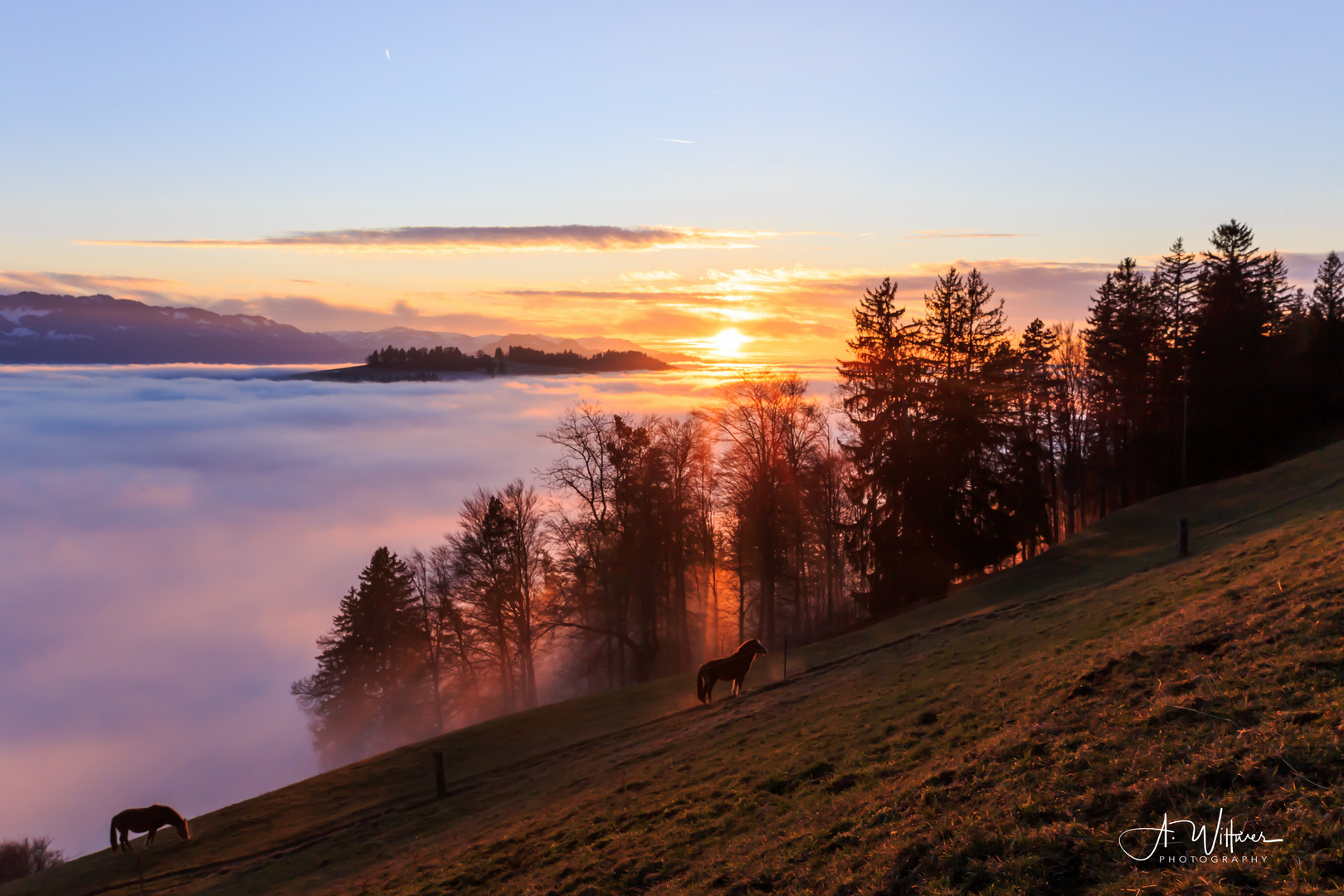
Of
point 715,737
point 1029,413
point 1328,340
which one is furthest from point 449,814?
point 1328,340

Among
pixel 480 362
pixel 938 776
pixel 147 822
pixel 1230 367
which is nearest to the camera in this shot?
pixel 938 776

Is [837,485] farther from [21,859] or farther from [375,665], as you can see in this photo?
[21,859]

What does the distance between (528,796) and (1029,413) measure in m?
52.6

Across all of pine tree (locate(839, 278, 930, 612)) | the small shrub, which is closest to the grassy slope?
pine tree (locate(839, 278, 930, 612))

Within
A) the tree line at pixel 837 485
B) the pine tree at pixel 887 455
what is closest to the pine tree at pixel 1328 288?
the tree line at pixel 837 485

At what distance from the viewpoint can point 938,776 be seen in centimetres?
871

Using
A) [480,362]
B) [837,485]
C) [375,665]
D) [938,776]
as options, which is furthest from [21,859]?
[480,362]

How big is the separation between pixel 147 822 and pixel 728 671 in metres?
19.0

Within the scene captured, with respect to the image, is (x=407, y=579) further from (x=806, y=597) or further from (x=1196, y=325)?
(x=1196, y=325)

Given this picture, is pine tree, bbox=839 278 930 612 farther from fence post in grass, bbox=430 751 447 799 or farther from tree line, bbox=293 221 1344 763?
fence post in grass, bbox=430 751 447 799

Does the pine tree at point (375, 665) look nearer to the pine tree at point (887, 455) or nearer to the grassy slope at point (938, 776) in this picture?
the grassy slope at point (938, 776)

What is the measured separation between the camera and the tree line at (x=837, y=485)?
43.8 m

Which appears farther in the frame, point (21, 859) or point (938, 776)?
point (21, 859)

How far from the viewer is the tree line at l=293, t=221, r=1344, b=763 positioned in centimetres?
4378
